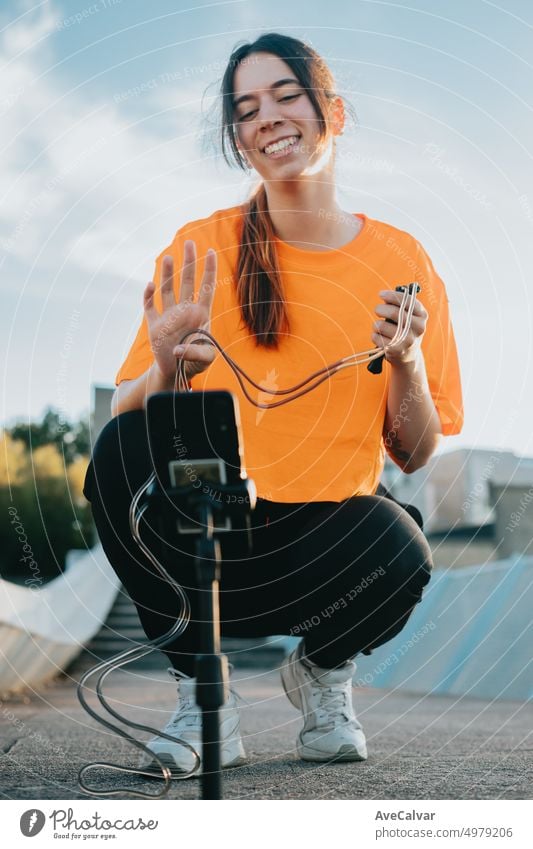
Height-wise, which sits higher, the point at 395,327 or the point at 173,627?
the point at 395,327

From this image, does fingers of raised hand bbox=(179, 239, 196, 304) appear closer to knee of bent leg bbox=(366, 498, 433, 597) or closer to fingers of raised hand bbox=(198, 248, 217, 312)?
fingers of raised hand bbox=(198, 248, 217, 312)

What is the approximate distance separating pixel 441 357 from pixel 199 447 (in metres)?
0.72

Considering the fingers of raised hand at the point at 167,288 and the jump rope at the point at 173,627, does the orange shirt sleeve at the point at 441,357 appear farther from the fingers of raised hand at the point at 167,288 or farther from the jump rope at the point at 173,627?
the fingers of raised hand at the point at 167,288

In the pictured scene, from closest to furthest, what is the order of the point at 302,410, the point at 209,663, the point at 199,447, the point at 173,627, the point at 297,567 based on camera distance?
the point at 209,663, the point at 199,447, the point at 173,627, the point at 297,567, the point at 302,410

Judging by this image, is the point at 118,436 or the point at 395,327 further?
the point at 118,436

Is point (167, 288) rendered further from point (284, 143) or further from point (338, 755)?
point (338, 755)

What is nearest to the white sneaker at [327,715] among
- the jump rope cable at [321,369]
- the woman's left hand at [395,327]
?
the jump rope cable at [321,369]

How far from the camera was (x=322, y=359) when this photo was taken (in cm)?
152

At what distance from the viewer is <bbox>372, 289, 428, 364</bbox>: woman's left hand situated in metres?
1.22

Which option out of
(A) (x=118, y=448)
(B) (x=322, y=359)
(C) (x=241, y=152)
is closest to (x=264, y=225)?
(C) (x=241, y=152)

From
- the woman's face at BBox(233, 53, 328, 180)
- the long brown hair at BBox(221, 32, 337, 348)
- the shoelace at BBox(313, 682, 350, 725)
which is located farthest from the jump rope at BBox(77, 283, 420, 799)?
the woman's face at BBox(233, 53, 328, 180)
